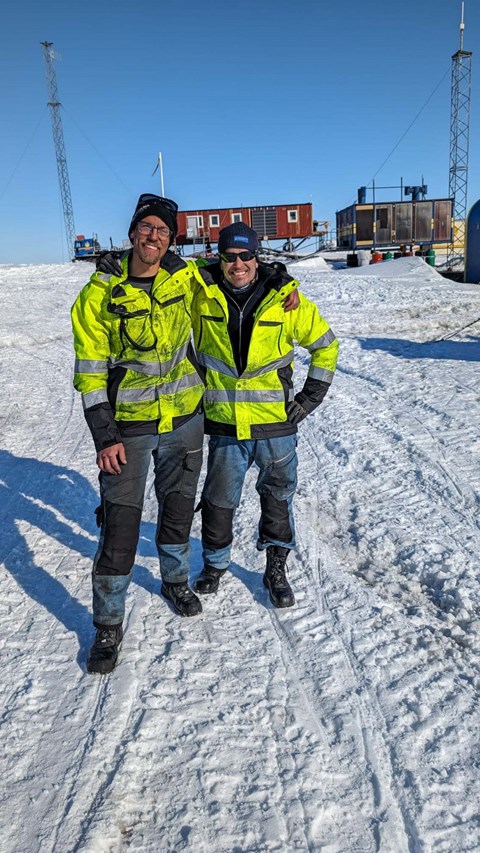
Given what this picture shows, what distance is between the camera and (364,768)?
2.18 meters

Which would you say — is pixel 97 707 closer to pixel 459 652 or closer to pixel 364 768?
pixel 364 768

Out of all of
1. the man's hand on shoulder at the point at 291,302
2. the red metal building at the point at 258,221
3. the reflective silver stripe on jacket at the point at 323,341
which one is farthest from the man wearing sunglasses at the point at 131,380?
the red metal building at the point at 258,221

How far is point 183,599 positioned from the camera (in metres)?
3.15

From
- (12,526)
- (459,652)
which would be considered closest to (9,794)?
(459,652)

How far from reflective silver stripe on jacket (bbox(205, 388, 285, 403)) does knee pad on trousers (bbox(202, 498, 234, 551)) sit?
1.96ft

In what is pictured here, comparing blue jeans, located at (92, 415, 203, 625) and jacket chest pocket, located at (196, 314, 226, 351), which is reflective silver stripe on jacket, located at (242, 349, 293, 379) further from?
blue jeans, located at (92, 415, 203, 625)

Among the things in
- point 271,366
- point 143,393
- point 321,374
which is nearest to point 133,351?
point 143,393

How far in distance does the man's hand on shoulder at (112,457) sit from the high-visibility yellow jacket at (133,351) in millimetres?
38

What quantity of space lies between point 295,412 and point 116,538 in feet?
3.72

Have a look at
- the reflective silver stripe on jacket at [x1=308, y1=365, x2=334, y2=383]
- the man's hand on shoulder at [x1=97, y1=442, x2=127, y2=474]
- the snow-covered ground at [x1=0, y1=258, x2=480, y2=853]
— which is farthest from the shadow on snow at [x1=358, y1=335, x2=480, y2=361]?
the man's hand on shoulder at [x1=97, y1=442, x2=127, y2=474]

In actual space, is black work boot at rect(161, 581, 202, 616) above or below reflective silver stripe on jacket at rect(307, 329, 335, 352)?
below

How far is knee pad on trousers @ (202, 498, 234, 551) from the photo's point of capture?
3.19 m

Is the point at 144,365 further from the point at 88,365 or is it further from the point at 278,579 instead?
the point at 278,579

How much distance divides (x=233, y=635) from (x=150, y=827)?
1.06 meters
